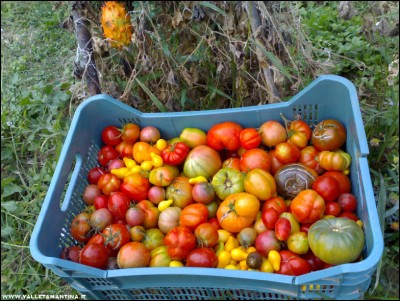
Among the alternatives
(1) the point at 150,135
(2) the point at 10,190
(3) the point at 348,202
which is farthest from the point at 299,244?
(2) the point at 10,190

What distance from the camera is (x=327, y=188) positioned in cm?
182

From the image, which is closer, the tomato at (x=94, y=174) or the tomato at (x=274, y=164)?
the tomato at (x=274, y=164)

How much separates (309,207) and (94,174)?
3.42 ft

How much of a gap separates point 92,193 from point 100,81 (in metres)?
0.59

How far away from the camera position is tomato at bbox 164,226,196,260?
1772mm

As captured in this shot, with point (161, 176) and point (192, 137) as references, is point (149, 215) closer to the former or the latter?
point (161, 176)

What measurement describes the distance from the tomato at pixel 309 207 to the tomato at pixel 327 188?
44 millimetres

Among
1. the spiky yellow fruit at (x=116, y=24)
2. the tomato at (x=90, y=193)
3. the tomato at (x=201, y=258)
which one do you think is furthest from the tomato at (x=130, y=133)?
the tomato at (x=201, y=258)

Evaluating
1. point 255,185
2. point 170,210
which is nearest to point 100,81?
point 170,210

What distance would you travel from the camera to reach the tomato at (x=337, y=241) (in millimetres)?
1562

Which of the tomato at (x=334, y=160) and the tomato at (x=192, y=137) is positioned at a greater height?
the tomato at (x=192, y=137)

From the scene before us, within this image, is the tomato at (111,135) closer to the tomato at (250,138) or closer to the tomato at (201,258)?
the tomato at (250,138)

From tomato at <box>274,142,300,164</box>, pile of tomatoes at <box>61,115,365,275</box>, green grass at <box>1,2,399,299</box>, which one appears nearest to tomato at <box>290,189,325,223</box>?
pile of tomatoes at <box>61,115,365,275</box>

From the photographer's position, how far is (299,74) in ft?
7.25
